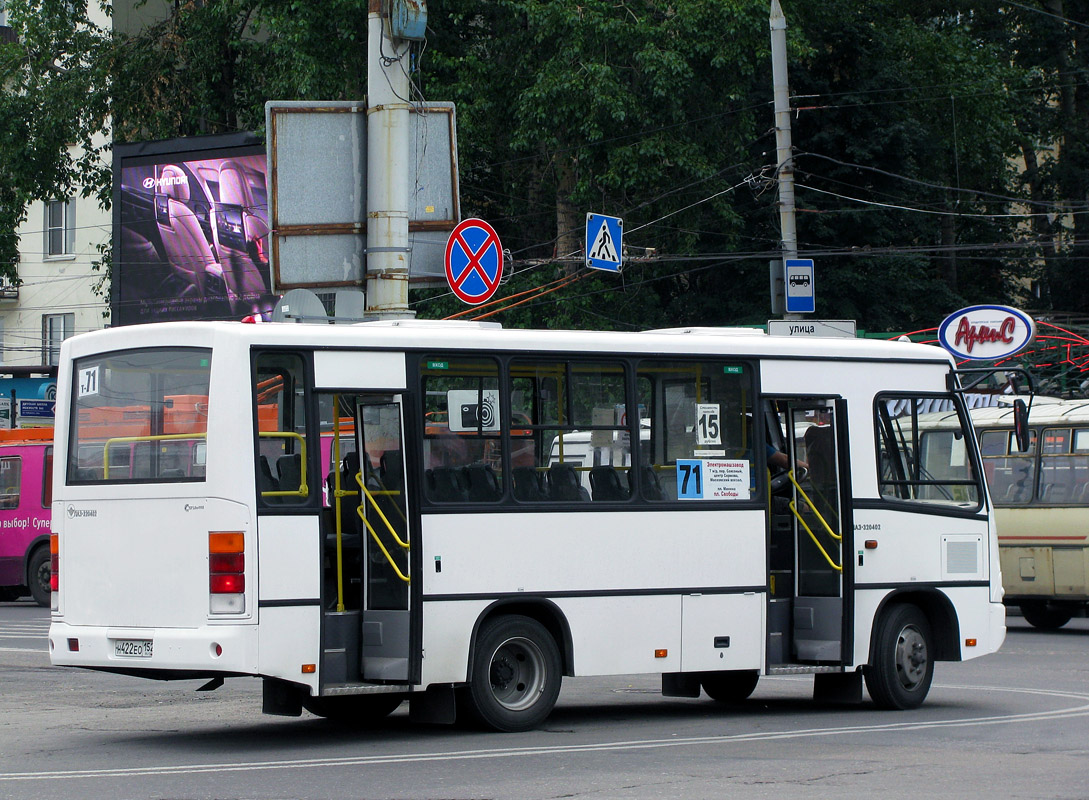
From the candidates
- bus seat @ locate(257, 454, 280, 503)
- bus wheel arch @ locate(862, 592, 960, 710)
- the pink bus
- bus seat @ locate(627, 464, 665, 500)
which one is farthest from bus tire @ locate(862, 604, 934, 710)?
the pink bus

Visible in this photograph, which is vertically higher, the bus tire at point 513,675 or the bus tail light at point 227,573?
the bus tail light at point 227,573

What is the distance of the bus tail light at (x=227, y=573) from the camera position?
9.70 m

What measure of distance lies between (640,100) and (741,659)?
2079 cm

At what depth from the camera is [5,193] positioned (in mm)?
38000

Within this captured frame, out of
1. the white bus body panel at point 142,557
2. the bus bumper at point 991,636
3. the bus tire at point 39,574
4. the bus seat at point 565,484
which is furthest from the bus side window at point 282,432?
the bus tire at point 39,574

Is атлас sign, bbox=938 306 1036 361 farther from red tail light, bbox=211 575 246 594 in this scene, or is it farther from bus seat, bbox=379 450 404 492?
red tail light, bbox=211 575 246 594

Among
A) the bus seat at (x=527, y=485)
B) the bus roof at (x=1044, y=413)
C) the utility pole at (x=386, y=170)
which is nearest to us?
the bus seat at (x=527, y=485)

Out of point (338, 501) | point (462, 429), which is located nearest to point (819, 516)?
point (462, 429)

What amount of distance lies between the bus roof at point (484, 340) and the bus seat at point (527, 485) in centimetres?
81

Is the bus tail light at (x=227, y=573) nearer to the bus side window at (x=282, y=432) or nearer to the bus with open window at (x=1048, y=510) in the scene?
the bus side window at (x=282, y=432)

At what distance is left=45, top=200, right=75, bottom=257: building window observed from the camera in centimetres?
5100

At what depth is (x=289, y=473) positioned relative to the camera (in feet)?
32.9

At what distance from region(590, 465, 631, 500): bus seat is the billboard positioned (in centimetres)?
2330

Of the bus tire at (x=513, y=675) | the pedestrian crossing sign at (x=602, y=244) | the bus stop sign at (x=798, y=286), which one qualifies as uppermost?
the pedestrian crossing sign at (x=602, y=244)
